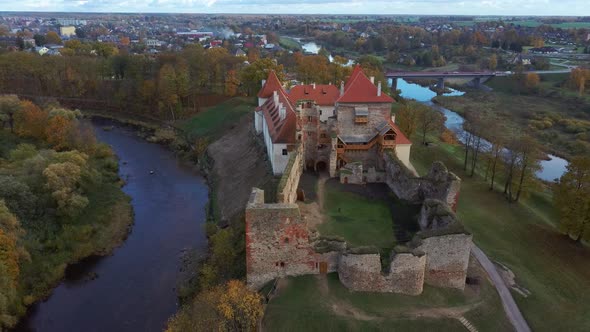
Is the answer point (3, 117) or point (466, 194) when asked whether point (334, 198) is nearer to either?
point (466, 194)

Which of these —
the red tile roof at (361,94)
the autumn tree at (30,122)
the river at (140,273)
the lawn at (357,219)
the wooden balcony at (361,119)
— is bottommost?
the river at (140,273)

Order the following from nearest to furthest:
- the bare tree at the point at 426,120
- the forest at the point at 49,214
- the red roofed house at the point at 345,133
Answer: the forest at the point at 49,214
the red roofed house at the point at 345,133
the bare tree at the point at 426,120

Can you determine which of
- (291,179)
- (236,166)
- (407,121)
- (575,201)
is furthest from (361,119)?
(575,201)

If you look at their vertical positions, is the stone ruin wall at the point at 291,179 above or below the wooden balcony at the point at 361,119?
below

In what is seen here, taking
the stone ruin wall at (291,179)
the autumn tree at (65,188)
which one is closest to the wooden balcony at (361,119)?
the stone ruin wall at (291,179)

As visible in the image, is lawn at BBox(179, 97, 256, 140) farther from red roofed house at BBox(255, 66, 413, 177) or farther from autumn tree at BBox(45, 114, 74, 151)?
red roofed house at BBox(255, 66, 413, 177)

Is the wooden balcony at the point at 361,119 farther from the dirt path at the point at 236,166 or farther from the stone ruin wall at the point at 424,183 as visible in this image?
the dirt path at the point at 236,166

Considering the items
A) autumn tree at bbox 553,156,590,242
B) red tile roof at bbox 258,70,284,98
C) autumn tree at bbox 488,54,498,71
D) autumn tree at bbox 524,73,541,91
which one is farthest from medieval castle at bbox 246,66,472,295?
autumn tree at bbox 488,54,498,71

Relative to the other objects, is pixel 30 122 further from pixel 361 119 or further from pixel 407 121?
pixel 407 121
